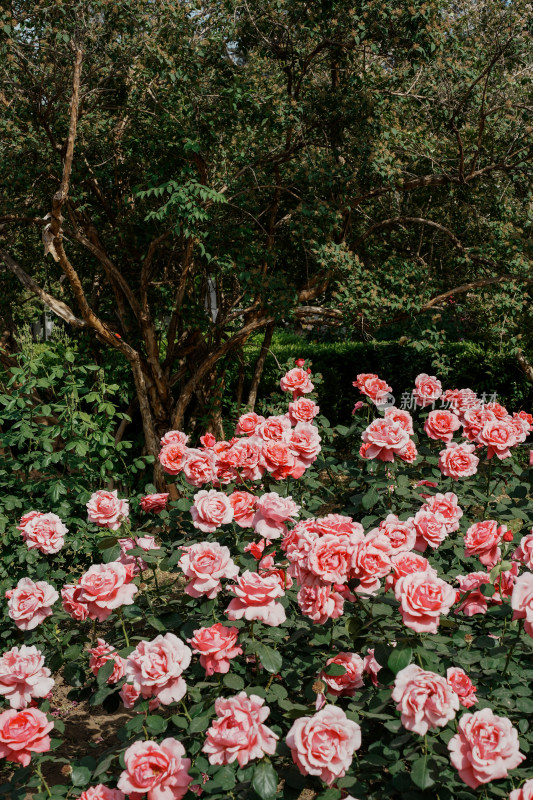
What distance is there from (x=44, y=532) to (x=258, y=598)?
118 centimetres

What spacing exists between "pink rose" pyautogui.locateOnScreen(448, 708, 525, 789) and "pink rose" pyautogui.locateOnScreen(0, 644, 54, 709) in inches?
41.0

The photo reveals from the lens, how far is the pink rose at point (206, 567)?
5.65 feet

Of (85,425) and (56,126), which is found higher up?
(56,126)

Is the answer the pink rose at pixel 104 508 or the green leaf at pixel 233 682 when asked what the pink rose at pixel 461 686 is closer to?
the green leaf at pixel 233 682

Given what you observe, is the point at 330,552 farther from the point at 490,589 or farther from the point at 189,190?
the point at 189,190

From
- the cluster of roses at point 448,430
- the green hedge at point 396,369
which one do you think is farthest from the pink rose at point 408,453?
the green hedge at point 396,369

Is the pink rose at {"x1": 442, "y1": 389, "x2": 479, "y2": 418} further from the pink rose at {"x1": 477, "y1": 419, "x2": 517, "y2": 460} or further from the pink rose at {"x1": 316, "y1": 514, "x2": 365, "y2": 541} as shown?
the pink rose at {"x1": 316, "y1": 514, "x2": 365, "y2": 541}

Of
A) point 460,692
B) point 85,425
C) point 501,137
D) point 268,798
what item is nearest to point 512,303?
point 501,137

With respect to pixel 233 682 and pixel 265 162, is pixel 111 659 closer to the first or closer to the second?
pixel 233 682

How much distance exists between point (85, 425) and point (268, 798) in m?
2.67

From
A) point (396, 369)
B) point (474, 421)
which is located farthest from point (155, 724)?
point (396, 369)

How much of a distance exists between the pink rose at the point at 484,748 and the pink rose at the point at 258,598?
1.60 feet

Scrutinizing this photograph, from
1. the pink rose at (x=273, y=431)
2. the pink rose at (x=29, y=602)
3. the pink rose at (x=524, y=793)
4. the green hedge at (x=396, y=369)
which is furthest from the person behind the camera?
the green hedge at (x=396, y=369)

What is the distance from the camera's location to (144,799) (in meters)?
1.52
